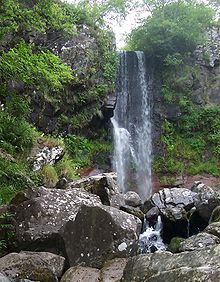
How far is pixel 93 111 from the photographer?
706 inches

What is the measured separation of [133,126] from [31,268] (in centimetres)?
1648

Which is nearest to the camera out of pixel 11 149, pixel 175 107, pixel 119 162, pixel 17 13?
pixel 17 13

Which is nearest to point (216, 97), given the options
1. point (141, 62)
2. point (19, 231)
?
point (141, 62)

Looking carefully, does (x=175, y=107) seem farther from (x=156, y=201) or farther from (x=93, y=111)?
(x=156, y=201)

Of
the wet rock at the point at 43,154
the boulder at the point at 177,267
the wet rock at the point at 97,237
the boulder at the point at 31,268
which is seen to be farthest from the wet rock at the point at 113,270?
the wet rock at the point at 43,154

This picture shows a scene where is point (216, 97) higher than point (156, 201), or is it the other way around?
point (216, 97)

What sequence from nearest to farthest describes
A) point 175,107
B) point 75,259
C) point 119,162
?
point 75,259 → point 119,162 → point 175,107

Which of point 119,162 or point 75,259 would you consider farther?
point 119,162

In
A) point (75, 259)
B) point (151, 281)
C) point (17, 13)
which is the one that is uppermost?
point (17, 13)

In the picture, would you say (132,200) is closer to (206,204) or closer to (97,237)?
(206,204)

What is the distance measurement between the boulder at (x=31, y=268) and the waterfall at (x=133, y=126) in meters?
13.5

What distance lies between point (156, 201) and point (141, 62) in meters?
12.0

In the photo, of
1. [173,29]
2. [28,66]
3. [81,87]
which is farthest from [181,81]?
[28,66]

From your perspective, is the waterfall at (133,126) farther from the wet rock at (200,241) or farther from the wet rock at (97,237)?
the wet rock at (97,237)
